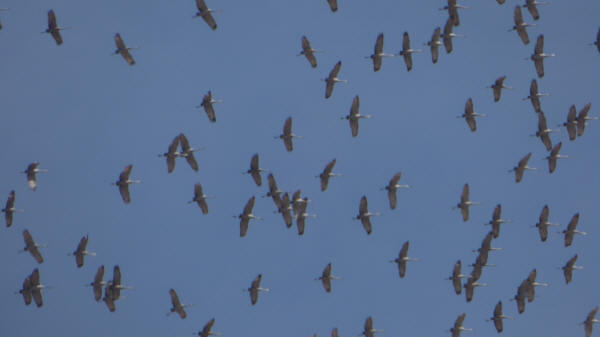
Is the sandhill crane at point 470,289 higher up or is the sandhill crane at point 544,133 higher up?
the sandhill crane at point 544,133

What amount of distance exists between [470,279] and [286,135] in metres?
11.6

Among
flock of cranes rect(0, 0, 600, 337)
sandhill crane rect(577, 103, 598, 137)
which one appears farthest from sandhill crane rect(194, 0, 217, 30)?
sandhill crane rect(577, 103, 598, 137)

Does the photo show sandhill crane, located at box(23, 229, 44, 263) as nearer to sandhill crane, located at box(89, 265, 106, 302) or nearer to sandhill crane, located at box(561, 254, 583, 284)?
sandhill crane, located at box(89, 265, 106, 302)

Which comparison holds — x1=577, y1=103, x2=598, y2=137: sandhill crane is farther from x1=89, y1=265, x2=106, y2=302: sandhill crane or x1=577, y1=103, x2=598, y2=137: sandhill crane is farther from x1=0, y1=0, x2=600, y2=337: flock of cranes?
x1=89, y1=265, x2=106, y2=302: sandhill crane

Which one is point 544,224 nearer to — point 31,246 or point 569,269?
point 569,269

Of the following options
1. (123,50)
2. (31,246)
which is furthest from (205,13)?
(31,246)

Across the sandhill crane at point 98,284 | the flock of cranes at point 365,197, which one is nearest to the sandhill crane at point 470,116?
the flock of cranes at point 365,197

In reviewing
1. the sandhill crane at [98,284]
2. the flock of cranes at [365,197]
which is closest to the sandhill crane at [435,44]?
the flock of cranes at [365,197]

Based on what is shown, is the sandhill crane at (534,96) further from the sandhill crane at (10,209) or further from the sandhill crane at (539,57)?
the sandhill crane at (10,209)

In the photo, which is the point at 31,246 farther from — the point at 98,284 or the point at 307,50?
the point at 307,50

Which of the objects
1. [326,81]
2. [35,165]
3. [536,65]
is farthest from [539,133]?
[35,165]

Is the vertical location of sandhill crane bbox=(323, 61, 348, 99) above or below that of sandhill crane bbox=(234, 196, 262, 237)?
above

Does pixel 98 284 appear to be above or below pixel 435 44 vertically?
below

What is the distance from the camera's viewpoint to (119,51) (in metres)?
94.1
